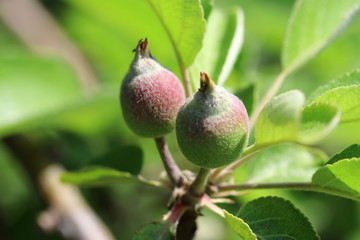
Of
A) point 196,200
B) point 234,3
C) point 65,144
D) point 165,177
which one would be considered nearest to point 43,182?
point 65,144

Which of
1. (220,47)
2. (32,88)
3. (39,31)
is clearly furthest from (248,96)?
(39,31)

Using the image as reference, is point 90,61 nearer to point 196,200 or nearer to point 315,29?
point 315,29

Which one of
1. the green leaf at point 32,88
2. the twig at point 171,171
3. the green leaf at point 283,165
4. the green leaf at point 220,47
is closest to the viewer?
the twig at point 171,171

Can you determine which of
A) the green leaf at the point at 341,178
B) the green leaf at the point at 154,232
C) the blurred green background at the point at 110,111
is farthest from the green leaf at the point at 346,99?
the blurred green background at the point at 110,111

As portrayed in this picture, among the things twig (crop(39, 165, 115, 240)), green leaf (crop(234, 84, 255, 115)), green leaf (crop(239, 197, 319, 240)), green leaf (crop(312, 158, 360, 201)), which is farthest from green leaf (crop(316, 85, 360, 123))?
twig (crop(39, 165, 115, 240))

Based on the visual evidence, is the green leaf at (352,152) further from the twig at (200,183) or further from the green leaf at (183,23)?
the green leaf at (183,23)
